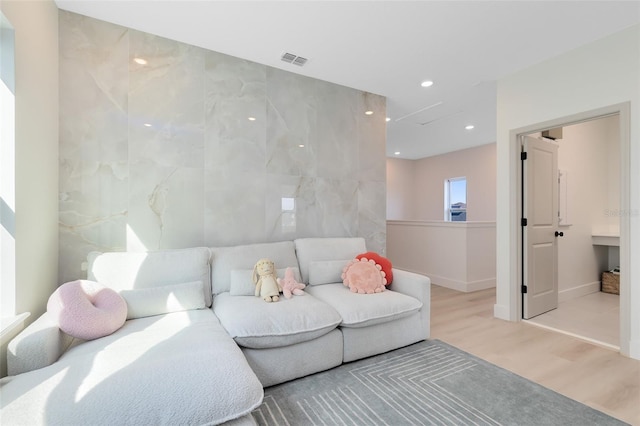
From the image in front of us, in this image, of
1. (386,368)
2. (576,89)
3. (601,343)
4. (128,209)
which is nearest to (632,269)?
(601,343)

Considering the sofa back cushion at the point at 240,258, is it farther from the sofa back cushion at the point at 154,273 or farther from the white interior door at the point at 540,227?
the white interior door at the point at 540,227

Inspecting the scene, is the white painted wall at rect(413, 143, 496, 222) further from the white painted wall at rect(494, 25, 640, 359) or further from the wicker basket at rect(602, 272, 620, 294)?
the white painted wall at rect(494, 25, 640, 359)

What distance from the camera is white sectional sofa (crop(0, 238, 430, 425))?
111 centimetres

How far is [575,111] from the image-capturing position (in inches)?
104

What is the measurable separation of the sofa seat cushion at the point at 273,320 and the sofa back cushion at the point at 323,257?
0.57 metres

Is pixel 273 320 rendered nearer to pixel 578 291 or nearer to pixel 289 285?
pixel 289 285

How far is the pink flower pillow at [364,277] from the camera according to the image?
98.7 inches

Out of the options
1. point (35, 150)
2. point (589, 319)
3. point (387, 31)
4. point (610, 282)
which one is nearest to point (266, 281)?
point (35, 150)

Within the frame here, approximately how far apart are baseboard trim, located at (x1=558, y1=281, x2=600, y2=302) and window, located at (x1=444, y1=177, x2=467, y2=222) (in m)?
2.80

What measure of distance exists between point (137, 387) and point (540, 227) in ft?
13.0

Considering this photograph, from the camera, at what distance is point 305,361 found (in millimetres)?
1995

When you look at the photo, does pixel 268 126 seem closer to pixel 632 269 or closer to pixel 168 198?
pixel 168 198

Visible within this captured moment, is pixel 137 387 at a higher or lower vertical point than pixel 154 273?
lower

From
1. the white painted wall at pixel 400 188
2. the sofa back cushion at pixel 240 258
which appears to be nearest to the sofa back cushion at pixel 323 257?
the sofa back cushion at pixel 240 258
